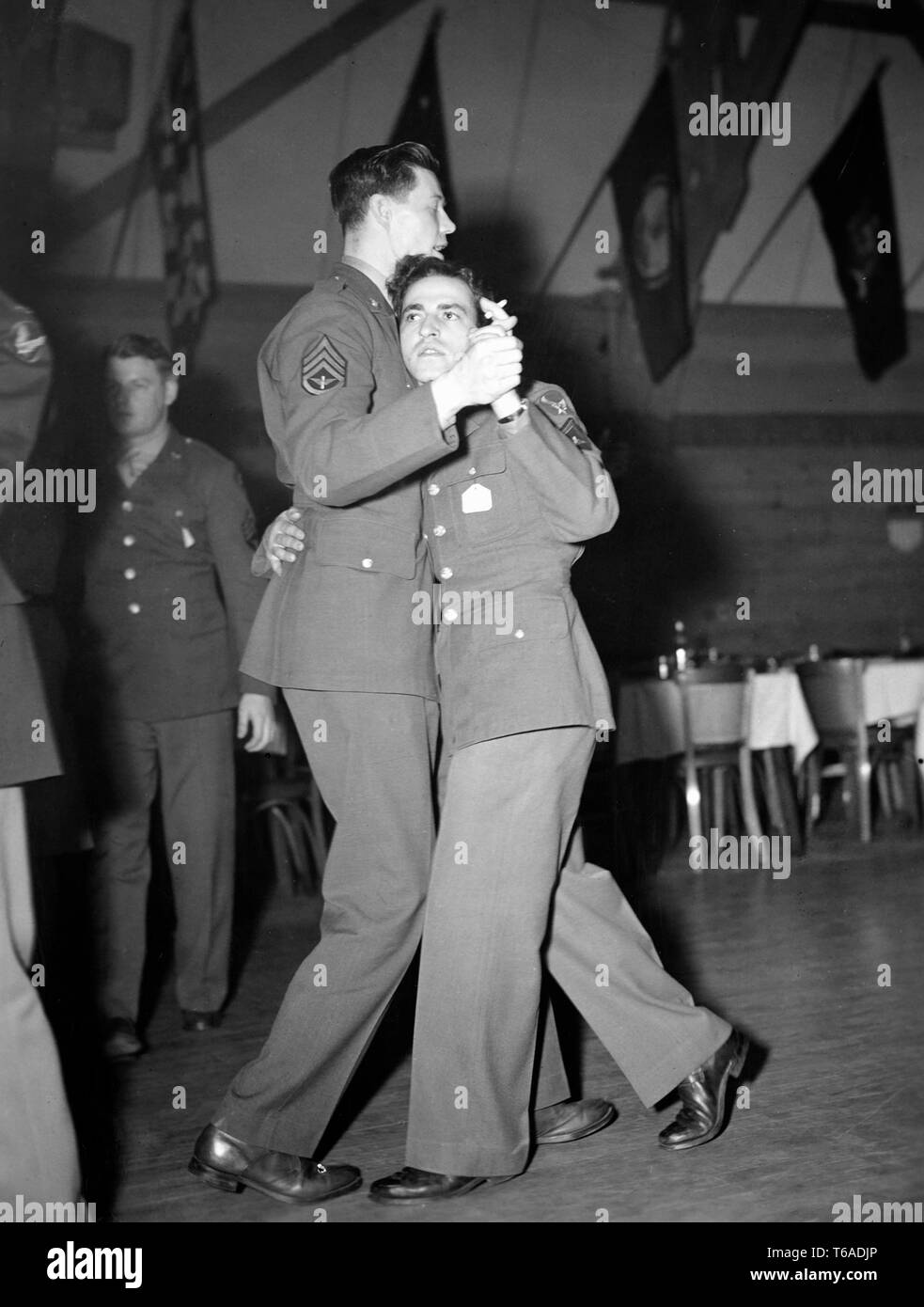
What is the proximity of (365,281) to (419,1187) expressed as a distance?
146cm

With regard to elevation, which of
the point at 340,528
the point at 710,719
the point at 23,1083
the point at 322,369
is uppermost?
the point at 322,369

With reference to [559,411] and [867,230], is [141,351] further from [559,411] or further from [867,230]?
[867,230]

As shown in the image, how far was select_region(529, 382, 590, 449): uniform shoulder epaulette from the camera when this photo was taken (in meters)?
1.94

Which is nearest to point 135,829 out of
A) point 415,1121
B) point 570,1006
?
point 570,1006

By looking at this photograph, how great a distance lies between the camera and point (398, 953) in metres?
1.94

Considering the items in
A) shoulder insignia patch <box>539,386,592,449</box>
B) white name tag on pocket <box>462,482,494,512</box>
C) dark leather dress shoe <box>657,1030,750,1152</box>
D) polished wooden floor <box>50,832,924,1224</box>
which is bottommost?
polished wooden floor <box>50,832,924,1224</box>

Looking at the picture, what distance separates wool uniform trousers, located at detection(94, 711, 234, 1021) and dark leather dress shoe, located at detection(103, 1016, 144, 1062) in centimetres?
16

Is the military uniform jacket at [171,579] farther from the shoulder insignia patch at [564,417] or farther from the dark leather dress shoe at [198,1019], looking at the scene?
the shoulder insignia patch at [564,417]

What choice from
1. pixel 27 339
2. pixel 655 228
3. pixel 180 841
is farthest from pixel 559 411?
pixel 655 228

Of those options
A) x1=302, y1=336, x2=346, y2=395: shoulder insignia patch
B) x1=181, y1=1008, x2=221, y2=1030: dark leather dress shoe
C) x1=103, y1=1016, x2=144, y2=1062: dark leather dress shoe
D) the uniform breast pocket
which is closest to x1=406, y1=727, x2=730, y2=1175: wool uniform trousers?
the uniform breast pocket

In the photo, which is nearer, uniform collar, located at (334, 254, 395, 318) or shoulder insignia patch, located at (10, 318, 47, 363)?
shoulder insignia patch, located at (10, 318, 47, 363)

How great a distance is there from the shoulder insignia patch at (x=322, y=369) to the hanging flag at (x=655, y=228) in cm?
640

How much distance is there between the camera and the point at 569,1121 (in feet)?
7.18

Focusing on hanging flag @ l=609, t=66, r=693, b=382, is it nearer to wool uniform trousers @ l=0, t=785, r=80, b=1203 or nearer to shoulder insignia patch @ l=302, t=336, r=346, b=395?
shoulder insignia patch @ l=302, t=336, r=346, b=395
